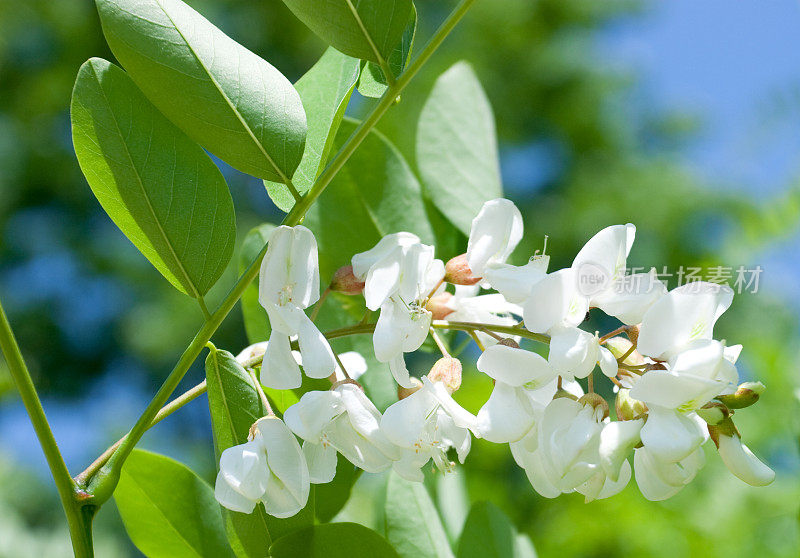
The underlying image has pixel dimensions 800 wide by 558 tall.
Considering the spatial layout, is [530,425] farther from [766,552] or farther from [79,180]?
[79,180]

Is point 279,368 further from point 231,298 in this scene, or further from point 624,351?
point 624,351

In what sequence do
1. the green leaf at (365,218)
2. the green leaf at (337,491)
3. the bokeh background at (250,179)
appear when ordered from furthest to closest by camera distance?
the bokeh background at (250,179)
the green leaf at (365,218)
the green leaf at (337,491)

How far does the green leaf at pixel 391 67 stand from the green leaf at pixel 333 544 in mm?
317

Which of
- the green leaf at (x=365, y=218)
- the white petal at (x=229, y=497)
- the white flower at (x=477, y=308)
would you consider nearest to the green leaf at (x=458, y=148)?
the green leaf at (x=365, y=218)

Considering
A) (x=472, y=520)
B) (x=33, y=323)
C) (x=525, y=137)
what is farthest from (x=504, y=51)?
(x=472, y=520)

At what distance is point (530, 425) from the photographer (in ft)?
1.49

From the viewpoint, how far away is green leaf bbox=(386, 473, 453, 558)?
66 cm

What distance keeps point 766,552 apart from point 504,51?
5462 mm

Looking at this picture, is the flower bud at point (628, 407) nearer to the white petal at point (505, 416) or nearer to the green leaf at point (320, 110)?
the white petal at point (505, 416)

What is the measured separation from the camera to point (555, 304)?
459 mm

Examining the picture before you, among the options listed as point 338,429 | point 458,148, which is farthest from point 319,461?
point 458,148

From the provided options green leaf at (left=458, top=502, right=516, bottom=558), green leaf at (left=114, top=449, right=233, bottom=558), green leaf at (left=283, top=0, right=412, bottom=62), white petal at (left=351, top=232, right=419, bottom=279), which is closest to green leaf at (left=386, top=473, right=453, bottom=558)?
green leaf at (left=458, top=502, right=516, bottom=558)

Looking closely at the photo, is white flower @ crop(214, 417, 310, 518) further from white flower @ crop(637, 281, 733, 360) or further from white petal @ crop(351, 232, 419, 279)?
white flower @ crop(637, 281, 733, 360)

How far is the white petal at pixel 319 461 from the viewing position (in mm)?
501
